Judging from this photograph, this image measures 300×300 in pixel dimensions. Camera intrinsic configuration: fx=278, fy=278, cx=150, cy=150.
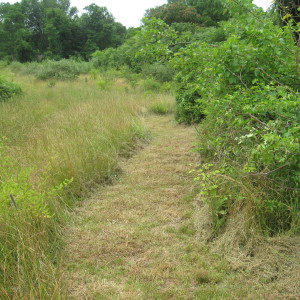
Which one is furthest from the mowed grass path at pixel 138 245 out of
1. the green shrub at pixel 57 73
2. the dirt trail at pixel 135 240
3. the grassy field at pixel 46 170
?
the green shrub at pixel 57 73

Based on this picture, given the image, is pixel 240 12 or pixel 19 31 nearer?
pixel 240 12

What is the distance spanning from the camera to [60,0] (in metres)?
62.2

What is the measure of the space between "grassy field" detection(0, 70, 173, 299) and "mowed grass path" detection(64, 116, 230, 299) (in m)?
0.25

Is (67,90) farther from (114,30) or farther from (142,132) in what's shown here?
(114,30)

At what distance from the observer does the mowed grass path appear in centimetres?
236

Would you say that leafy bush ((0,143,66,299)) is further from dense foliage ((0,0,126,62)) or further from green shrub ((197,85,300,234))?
dense foliage ((0,0,126,62))

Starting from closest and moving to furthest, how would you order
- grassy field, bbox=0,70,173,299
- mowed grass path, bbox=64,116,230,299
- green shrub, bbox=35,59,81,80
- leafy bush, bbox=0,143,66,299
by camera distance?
leafy bush, bbox=0,143,66,299
grassy field, bbox=0,70,173,299
mowed grass path, bbox=64,116,230,299
green shrub, bbox=35,59,81,80

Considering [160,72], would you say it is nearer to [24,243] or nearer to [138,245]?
[138,245]

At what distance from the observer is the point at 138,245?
9.71 ft

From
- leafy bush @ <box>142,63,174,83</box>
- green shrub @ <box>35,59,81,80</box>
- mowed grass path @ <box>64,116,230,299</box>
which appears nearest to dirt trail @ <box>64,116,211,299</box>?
mowed grass path @ <box>64,116,230,299</box>

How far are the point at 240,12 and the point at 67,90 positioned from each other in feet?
33.9

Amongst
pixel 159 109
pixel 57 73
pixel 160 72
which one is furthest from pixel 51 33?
pixel 159 109

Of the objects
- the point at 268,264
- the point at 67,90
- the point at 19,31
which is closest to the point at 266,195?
the point at 268,264

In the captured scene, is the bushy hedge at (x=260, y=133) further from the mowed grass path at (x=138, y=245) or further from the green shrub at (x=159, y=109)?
the green shrub at (x=159, y=109)
